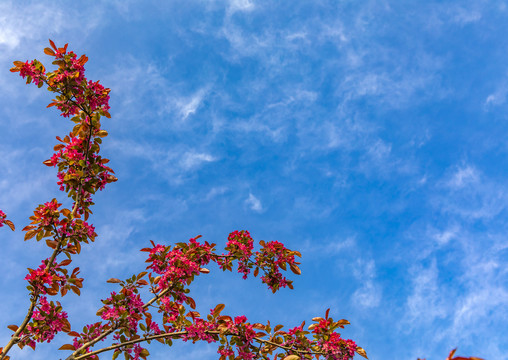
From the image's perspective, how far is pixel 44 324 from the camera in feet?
19.4

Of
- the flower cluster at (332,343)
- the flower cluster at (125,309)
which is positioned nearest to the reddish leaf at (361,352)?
the flower cluster at (332,343)

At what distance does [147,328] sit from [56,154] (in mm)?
3555

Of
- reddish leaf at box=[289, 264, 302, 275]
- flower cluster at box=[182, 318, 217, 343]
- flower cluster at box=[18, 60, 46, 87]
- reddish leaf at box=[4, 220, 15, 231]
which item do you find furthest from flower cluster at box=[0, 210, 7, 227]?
reddish leaf at box=[289, 264, 302, 275]

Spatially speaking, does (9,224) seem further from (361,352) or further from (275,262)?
(361,352)

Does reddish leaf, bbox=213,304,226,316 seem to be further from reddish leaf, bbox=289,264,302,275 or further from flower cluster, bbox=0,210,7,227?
flower cluster, bbox=0,210,7,227

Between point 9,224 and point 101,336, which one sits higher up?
point 9,224

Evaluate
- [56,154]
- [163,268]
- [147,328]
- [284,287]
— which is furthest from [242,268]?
[56,154]

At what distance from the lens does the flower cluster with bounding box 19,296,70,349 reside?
19.2 feet

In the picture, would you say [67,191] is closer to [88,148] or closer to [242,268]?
[88,148]

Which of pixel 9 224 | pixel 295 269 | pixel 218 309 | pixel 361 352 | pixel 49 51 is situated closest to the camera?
pixel 361 352

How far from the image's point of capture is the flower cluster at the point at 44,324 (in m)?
5.85

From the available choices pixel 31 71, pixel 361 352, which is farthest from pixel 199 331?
pixel 31 71

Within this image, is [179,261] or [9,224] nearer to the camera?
[179,261]

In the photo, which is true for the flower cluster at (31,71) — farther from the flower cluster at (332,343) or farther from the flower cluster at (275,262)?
the flower cluster at (332,343)
